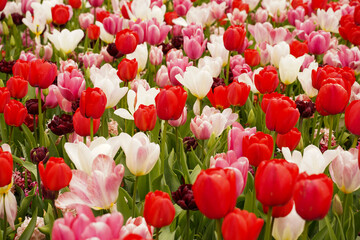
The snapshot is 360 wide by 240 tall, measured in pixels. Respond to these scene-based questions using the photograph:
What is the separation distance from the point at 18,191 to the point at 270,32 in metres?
2.44

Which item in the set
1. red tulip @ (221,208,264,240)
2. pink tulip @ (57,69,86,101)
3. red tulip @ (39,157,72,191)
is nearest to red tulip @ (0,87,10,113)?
pink tulip @ (57,69,86,101)

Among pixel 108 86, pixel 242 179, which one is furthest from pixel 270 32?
pixel 242 179

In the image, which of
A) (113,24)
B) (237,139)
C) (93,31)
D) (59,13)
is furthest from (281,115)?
(59,13)

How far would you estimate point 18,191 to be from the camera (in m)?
2.66

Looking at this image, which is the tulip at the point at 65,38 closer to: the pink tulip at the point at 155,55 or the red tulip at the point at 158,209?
the pink tulip at the point at 155,55

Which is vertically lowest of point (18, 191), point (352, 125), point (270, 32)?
point (18, 191)

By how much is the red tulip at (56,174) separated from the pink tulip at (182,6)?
358 cm

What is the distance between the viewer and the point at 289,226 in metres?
1.71

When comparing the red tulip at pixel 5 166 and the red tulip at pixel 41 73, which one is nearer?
the red tulip at pixel 5 166

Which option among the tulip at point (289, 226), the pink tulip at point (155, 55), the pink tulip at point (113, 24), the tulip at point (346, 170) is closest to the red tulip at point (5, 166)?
the tulip at point (289, 226)

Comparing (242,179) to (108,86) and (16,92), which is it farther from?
(16,92)

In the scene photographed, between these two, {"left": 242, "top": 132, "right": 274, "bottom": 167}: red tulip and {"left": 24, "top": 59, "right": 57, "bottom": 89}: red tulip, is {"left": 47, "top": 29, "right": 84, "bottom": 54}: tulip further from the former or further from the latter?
{"left": 242, "top": 132, "right": 274, "bottom": 167}: red tulip

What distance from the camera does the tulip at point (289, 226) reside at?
1.71 meters

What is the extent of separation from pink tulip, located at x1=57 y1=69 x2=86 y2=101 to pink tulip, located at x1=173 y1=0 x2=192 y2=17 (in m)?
2.56
